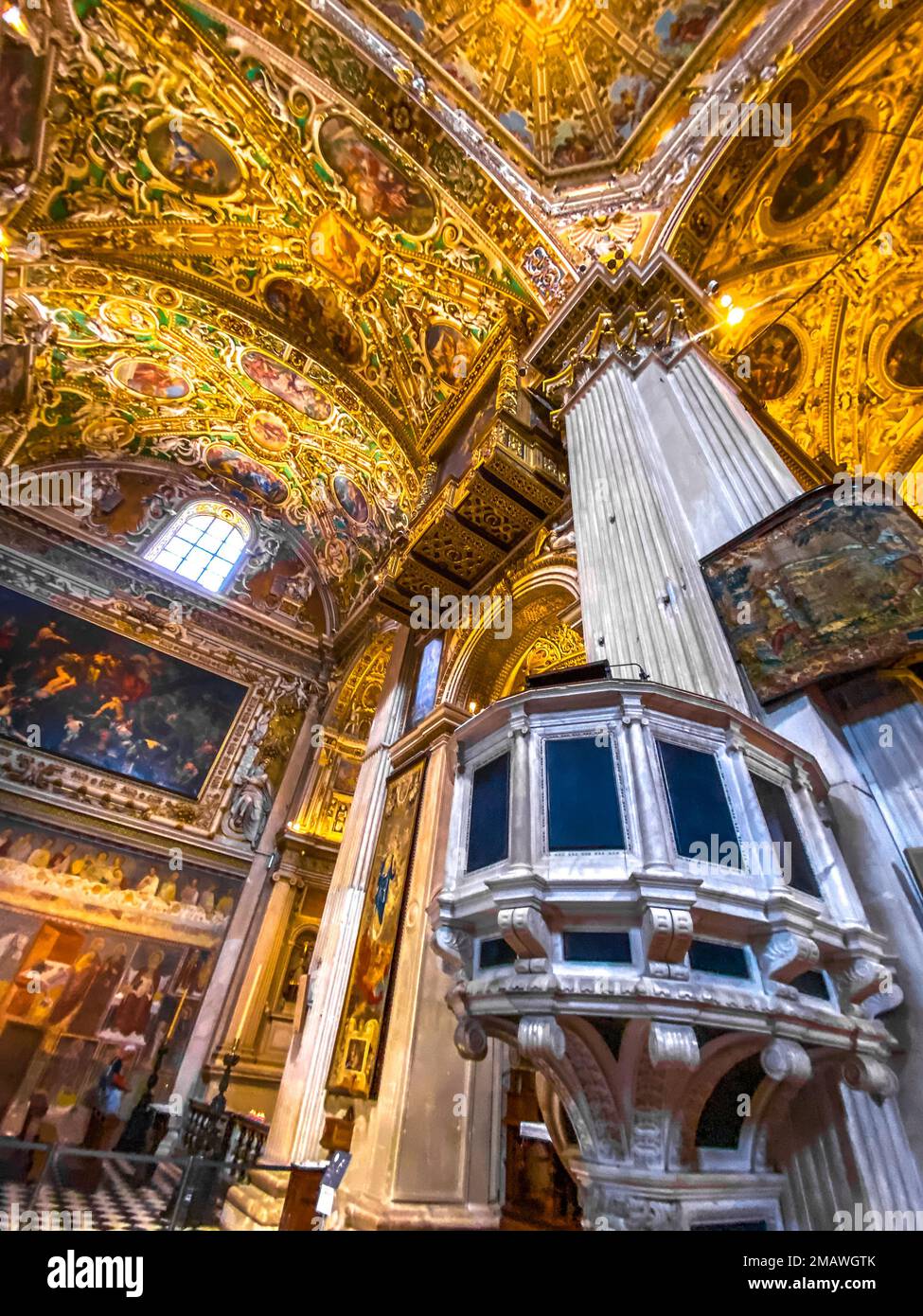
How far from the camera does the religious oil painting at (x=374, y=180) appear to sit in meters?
7.18

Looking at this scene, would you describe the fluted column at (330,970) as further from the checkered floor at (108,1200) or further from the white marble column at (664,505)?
the white marble column at (664,505)

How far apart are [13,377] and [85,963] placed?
963cm

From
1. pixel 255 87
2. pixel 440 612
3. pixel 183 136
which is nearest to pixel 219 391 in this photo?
pixel 183 136

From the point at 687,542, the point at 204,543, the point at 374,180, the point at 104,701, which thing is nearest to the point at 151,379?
the point at 204,543

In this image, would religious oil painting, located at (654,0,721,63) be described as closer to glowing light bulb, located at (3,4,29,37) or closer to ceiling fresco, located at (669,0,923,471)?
ceiling fresco, located at (669,0,923,471)

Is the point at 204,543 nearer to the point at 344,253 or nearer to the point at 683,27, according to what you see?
the point at 344,253

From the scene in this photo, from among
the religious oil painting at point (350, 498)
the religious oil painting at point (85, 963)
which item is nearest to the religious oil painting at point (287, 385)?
the religious oil painting at point (350, 498)

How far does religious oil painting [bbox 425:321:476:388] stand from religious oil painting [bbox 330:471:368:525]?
3.59m

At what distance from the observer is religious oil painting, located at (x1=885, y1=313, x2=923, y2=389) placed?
8.30 metres

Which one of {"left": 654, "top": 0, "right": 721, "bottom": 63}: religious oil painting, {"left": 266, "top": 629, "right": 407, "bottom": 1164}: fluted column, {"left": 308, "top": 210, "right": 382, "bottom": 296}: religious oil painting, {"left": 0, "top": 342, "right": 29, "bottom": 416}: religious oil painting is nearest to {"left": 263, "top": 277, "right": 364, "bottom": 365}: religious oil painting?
{"left": 308, "top": 210, "right": 382, "bottom": 296}: religious oil painting

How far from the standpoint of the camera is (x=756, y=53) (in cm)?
634

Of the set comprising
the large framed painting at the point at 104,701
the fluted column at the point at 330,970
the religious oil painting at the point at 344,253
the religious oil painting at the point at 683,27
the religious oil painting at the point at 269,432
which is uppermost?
the religious oil painting at the point at 269,432

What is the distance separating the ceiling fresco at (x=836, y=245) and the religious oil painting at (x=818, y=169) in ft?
0.04

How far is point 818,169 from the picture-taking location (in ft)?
22.7
